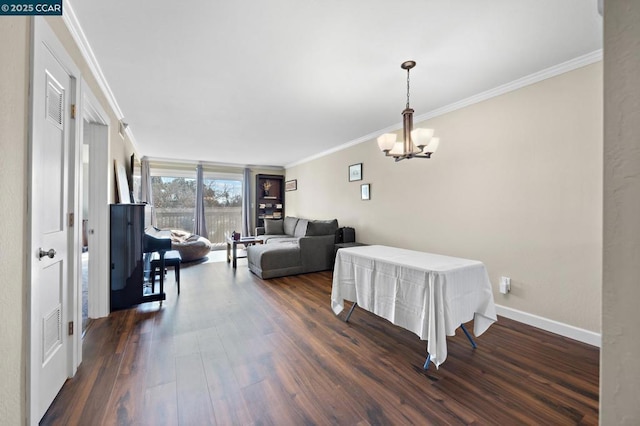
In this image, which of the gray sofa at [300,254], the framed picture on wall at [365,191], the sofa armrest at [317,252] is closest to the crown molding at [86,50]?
the gray sofa at [300,254]

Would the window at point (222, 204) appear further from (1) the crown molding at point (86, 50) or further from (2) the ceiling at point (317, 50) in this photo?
(1) the crown molding at point (86, 50)

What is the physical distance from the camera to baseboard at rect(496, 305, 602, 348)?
2.29 meters

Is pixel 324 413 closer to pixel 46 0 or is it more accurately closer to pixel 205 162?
pixel 46 0

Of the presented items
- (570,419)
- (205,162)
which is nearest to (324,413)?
(570,419)

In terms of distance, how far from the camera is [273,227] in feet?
22.5

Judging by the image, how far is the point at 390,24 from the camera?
1.91m

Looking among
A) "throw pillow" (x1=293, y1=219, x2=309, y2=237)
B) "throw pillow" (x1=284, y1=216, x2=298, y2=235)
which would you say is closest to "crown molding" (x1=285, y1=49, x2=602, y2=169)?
"throw pillow" (x1=293, y1=219, x2=309, y2=237)

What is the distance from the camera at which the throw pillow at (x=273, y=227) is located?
6824mm

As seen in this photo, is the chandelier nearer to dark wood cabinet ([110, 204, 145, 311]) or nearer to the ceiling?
the ceiling

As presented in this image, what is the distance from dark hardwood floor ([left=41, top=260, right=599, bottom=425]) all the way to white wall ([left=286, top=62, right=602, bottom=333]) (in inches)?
18.7

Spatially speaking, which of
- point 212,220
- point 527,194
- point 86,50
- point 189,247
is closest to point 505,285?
point 527,194

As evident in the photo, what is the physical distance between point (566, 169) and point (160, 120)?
4.86 metres

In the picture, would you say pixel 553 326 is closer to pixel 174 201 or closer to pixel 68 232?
pixel 68 232

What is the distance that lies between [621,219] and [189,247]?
238 inches
